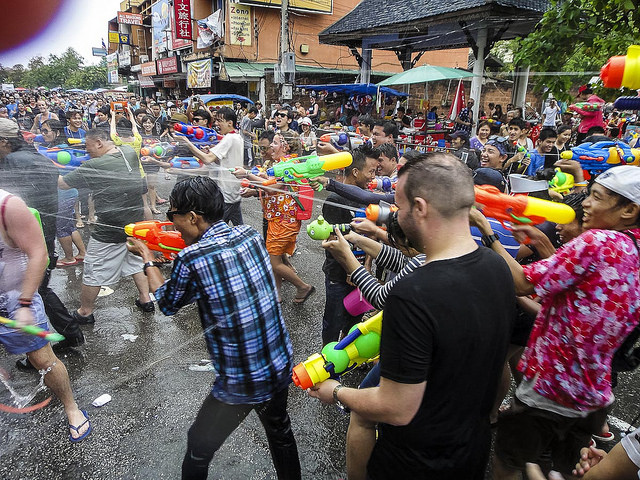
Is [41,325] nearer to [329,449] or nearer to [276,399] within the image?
[276,399]

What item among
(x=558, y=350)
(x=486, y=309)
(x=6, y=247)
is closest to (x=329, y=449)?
(x=558, y=350)

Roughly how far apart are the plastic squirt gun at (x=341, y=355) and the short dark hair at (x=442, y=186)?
59cm

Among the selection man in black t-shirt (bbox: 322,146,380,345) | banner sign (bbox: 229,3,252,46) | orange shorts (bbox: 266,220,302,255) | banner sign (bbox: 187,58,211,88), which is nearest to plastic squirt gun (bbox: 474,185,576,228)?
man in black t-shirt (bbox: 322,146,380,345)

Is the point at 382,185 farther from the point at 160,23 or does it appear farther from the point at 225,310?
the point at 160,23

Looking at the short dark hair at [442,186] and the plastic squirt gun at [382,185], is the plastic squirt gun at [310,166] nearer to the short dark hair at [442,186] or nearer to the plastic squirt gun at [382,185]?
the plastic squirt gun at [382,185]

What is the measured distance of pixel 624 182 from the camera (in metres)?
1.65

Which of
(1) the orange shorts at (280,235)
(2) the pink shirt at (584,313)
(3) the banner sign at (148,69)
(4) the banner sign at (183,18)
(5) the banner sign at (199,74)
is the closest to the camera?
(2) the pink shirt at (584,313)

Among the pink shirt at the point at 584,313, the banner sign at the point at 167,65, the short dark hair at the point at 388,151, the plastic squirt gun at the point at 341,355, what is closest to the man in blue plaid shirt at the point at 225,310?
the plastic squirt gun at the point at 341,355

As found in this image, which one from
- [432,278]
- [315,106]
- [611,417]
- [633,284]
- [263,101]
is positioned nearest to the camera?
[432,278]

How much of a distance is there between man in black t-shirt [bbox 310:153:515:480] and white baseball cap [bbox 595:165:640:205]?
0.74m

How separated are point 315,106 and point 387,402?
15.2m

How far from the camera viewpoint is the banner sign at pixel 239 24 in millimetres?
19131

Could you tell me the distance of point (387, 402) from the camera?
1.25 m

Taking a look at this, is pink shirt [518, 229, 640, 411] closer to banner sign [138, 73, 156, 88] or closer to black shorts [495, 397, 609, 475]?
black shorts [495, 397, 609, 475]
